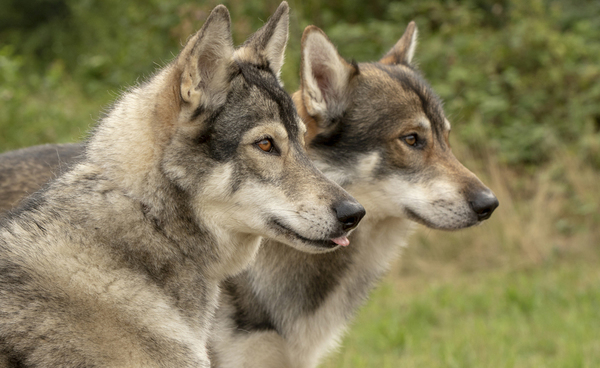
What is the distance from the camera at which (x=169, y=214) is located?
9.69 feet

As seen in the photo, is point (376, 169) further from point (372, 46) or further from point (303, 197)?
point (372, 46)

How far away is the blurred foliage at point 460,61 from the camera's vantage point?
980 centimetres

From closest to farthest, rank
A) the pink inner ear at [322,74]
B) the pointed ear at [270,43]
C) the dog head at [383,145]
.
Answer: the pointed ear at [270,43], the dog head at [383,145], the pink inner ear at [322,74]

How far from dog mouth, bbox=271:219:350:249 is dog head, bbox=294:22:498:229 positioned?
117 centimetres

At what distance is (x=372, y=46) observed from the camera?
38.5ft

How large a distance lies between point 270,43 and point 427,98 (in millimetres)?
1503

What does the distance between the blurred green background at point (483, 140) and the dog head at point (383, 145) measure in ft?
4.91

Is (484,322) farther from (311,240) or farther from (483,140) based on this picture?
(311,240)

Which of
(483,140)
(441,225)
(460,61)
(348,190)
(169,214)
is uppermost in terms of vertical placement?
(169,214)

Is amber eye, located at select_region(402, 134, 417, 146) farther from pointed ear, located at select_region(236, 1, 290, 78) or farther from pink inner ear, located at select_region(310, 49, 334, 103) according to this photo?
pointed ear, located at select_region(236, 1, 290, 78)

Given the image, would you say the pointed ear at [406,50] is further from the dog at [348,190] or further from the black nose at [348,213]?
the black nose at [348,213]

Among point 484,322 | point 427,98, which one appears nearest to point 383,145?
point 427,98

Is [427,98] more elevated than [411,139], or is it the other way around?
[427,98]

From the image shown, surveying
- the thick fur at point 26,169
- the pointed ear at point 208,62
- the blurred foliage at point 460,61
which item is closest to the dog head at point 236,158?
the pointed ear at point 208,62
